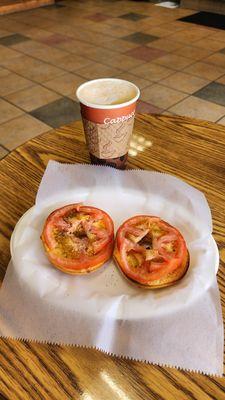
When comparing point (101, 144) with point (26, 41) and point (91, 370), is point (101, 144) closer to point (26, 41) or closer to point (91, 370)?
point (91, 370)

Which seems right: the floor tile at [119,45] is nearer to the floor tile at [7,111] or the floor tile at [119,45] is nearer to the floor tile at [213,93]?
the floor tile at [213,93]

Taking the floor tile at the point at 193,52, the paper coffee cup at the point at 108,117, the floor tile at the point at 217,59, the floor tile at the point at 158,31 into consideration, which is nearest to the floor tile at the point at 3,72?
the floor tile at the point at 193,52

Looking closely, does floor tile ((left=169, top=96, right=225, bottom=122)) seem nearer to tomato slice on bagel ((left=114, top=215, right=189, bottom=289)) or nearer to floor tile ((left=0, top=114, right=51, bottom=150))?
floor tile ((left=0, top=114, right=51, bottom=150))

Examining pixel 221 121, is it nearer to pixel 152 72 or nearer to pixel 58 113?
pixel 152 72

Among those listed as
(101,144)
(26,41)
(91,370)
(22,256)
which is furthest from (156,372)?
(26,41)

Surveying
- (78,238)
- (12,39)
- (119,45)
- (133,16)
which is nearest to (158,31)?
(119,45)

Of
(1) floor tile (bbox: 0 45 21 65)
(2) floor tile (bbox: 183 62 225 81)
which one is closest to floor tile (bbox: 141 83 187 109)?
(2) floor tile (bbox: 183 62 225 81)
